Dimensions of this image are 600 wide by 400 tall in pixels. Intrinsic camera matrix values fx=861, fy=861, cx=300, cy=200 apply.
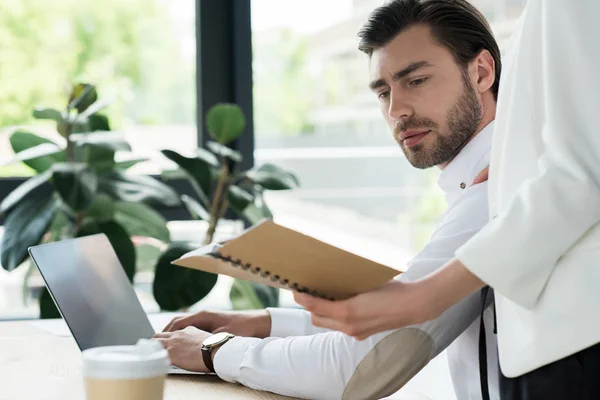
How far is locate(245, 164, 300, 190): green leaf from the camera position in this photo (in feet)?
9.70

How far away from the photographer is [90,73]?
3.33m

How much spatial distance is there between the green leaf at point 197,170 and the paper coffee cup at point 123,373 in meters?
1.98

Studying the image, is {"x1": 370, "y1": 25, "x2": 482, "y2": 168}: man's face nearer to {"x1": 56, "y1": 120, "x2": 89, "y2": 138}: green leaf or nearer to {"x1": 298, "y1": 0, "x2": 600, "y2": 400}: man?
{"x1": 298, "y1": 0, "x2": 600, "y2": 400}: man

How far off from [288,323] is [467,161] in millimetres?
478

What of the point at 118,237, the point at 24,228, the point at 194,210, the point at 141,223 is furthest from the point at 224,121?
the point at 24,228

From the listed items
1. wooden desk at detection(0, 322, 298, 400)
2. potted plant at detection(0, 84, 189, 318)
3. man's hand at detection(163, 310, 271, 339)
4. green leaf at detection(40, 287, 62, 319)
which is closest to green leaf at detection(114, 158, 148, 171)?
potted plant at detection(0, 84, 189, 318)

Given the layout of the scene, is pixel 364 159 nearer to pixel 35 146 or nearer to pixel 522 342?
pixel 35 146

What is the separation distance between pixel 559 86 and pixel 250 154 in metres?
2.42

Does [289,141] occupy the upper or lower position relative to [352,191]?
upper

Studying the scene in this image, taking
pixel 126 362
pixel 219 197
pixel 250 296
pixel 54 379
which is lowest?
pixel 250 296

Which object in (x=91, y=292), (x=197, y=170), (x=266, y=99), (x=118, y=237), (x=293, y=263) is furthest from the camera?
(x=266, y=99)

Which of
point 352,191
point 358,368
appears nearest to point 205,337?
point 358,368

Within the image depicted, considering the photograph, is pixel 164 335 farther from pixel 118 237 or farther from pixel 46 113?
pixel 46 113

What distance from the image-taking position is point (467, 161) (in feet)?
5.36
